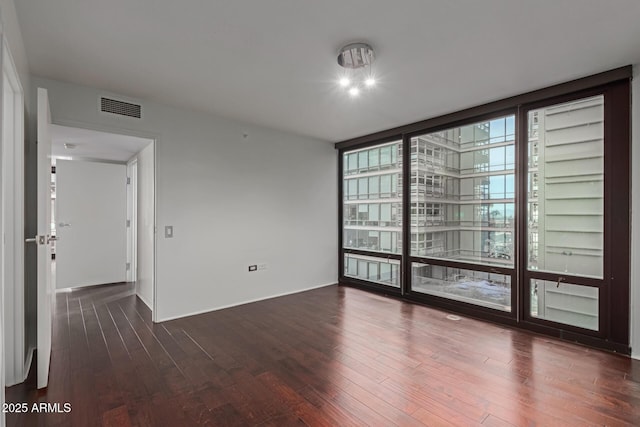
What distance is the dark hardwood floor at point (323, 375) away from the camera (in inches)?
75.0

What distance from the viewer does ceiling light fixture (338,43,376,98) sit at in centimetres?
231

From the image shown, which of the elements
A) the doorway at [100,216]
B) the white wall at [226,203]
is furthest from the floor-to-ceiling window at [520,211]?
the doorway at [100,216]

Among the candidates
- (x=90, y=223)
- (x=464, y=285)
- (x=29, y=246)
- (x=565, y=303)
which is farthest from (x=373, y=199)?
(x=90, y=223)

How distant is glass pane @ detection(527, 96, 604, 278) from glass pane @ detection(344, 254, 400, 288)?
1.85 metres

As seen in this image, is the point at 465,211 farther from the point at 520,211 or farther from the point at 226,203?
the point at 226,203

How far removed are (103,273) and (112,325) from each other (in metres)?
2.21

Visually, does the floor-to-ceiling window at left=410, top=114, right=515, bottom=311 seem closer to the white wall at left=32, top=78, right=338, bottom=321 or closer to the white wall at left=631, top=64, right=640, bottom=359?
the white wall at left=631, top=64, right=640, bottom=359

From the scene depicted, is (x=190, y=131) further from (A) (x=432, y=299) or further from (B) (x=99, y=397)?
(A) (x=432, y=299)

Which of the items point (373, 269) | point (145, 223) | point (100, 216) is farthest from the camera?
point (100, 216)

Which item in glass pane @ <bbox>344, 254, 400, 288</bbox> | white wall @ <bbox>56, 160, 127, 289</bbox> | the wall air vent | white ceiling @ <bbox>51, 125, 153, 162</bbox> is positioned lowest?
glass pane @ <bbox>344, 254, 400, 288</bbox>

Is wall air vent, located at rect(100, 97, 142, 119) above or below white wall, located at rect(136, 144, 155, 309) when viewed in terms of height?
above

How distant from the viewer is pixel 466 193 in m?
3.90

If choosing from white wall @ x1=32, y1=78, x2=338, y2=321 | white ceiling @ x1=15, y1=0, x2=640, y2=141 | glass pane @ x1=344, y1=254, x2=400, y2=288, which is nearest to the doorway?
white wall @ x1=32, y1=78, x2=338, y2=321

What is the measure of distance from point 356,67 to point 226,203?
2394 millimetres
